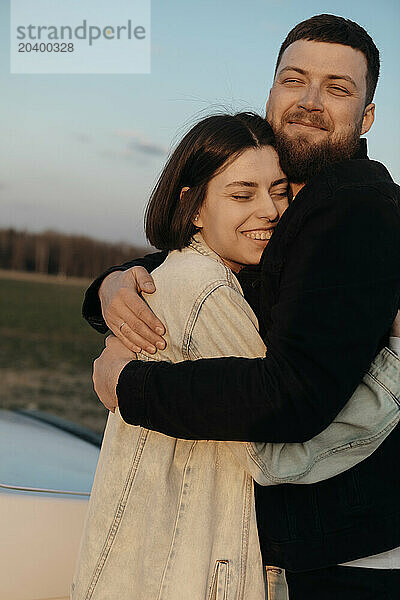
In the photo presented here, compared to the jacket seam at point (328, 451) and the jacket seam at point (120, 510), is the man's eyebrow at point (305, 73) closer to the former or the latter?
the jacket seam at point (328, 451)

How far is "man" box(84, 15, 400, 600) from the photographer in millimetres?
1538

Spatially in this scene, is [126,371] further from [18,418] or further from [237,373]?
[18,418]

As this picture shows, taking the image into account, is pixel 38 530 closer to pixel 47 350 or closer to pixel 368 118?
pixel 368 118

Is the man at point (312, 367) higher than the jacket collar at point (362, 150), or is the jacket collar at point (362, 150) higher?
the jacket collar at point (362, 150)

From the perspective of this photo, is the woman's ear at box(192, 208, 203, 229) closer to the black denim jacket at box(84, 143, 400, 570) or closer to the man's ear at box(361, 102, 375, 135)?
the black denim jacket at box(84, 143, 400, 570)

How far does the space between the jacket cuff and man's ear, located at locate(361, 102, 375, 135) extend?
3.43 ft

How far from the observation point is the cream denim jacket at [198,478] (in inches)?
66.0

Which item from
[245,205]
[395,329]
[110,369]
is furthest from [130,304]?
[395,329]

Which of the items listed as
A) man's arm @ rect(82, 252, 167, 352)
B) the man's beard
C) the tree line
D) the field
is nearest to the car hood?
man's arm @ rect(82, 252, 167, 352)

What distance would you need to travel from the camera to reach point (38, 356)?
932 inches

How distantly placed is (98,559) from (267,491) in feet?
1.41

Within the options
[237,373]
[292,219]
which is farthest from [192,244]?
[237,373]

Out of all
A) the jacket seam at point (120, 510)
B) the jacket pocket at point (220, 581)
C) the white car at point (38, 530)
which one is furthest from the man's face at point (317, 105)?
the white car at point (38, 530)

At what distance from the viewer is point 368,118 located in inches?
88.8
